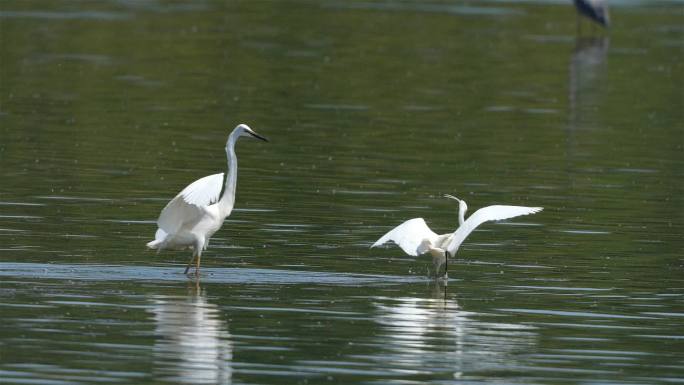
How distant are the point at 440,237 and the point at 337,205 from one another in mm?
5622

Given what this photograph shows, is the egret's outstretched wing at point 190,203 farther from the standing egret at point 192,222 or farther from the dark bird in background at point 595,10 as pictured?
the dark bird in background at point 595,10

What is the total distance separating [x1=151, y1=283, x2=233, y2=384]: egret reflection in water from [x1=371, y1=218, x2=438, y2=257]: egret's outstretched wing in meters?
2.10

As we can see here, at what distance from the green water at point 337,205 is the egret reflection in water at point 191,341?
0.12ft

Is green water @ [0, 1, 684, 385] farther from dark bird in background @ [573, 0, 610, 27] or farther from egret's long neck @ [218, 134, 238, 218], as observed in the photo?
dark bird in background @ [573, 0, 610, 27]

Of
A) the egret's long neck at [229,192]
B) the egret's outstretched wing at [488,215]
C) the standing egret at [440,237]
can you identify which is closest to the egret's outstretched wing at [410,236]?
the standing egret at [440,237]

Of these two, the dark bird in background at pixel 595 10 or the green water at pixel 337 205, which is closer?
the green water at pixel 337 205

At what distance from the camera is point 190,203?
17578 mm

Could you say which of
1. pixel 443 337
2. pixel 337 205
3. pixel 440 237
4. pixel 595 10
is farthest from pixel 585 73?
pixel 443 337

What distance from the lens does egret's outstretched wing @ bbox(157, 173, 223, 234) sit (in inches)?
688

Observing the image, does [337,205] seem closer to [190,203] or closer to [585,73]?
[190,203]

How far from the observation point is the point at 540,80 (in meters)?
44.1

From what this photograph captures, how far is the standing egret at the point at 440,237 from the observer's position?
17.8 metres

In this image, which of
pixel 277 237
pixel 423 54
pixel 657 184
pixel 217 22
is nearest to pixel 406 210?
pixel 277 237

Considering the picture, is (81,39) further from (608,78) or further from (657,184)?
(657,184)
